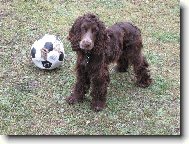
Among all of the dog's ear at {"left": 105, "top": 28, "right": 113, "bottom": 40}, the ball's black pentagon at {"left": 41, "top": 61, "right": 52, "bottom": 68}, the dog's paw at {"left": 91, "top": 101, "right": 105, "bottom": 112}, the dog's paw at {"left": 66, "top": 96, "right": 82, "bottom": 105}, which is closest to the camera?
the dog's ear at {"left": 105, "top": 28, "right": 113, "bottom": 40}

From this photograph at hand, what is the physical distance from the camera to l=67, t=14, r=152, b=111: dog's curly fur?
5.73 meters

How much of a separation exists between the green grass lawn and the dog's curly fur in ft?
0.64

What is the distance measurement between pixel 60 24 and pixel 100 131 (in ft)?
11.1

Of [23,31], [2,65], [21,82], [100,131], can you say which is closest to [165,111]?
[100,131]

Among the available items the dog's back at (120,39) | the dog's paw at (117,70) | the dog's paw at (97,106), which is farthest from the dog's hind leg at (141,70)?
the dog's paw at (97,106)

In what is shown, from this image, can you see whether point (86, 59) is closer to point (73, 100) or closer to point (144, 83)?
point (73, 100)

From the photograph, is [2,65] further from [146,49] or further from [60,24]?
[146,49]

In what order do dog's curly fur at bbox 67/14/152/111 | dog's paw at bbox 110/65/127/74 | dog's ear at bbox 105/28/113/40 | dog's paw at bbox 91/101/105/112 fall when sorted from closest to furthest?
1. dog's curly fur at bbox 67/14/152/111
2. dog's ear at bbox 105/28/113/40
3. dog's paw at bbox 91/101/105/112
4. dog's paw at bbox 110/65/127/74

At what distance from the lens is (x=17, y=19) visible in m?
8.60

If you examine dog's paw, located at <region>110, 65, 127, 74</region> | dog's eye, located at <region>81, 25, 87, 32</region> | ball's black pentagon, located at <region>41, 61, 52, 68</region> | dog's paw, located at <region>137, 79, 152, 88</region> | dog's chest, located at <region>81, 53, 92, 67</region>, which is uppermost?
dog's eye, located at <region>81, 25, 87, 32</region>

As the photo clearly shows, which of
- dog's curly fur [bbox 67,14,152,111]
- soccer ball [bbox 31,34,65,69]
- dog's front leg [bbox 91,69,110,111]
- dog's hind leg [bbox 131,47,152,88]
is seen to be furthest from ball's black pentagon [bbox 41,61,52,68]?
dog's hind leg [bbox 131,47,152,88]

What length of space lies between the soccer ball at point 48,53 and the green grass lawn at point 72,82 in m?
0.22

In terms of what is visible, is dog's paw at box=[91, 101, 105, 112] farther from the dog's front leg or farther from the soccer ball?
the soccer ball

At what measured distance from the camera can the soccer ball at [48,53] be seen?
262 inches
